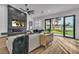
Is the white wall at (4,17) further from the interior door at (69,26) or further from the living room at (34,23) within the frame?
the interior door at (69,26)

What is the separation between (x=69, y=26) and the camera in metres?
1.99

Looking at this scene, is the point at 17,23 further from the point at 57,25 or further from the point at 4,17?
the point at 57,25

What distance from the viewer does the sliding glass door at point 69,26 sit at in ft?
6.33

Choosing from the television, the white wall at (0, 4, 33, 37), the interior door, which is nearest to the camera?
the white wall at (0, 4, 33, 37)

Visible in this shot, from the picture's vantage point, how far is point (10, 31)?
1669mm

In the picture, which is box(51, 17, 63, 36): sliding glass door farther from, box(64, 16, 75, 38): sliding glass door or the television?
the television

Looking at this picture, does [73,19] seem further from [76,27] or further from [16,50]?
[16,50]

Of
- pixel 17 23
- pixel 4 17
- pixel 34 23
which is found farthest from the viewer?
pixel 34 23

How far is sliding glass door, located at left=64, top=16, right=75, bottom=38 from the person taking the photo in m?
1.93

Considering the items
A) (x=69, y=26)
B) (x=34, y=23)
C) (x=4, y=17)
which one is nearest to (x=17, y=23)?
(x=4, y=17)

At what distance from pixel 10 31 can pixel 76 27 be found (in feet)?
5.04

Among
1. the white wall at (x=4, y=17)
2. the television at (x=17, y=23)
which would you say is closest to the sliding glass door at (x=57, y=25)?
the television at (x=17, y=23)

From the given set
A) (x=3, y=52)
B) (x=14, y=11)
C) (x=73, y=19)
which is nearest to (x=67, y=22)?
(x=73, y=19)

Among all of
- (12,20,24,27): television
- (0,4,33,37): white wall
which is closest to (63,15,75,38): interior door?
(12,20,24,27): television
